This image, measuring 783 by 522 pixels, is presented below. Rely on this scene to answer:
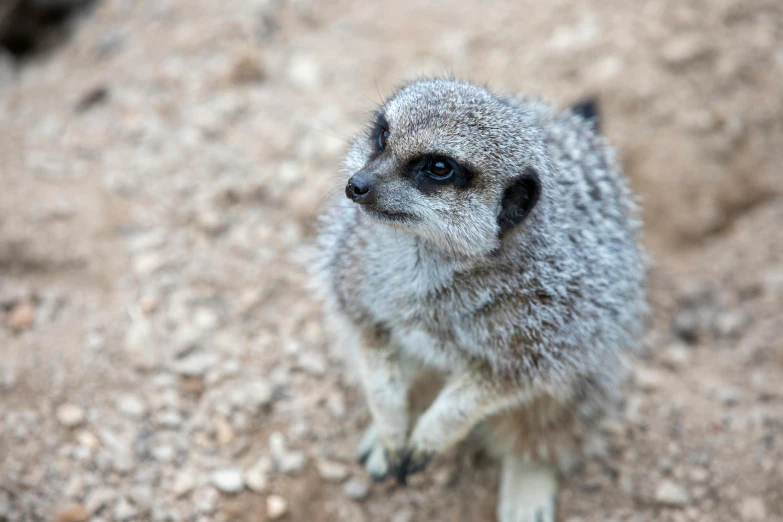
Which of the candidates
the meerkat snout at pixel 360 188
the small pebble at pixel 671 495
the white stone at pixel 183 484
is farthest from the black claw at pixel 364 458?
the meerkat snout at pixel 360 188

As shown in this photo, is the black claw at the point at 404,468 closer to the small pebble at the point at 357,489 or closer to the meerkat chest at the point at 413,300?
the small pebble at the point at 357,489

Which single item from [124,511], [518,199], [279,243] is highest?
[518,199]

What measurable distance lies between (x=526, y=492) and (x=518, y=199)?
1186 mm

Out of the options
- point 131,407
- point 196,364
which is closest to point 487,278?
point 196,364

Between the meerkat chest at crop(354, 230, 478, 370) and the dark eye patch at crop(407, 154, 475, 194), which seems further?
the meerkat chest at crop(354, 230, 478, 370)

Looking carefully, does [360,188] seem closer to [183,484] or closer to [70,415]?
[183,484]

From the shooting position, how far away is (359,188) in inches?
76.7

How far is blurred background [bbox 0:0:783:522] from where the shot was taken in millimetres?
2652

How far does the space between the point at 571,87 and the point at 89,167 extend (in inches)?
97.5

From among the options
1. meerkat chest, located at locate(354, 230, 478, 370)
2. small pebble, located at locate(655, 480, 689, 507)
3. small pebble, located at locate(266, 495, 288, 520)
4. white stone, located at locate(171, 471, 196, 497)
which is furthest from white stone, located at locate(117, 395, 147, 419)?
small pebble, located at locate(655, 480, 689, 507)

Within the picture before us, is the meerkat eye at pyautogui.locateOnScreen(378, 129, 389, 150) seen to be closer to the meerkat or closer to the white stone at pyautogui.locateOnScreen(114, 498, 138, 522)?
the meerkat

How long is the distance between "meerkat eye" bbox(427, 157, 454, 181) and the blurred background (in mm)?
656

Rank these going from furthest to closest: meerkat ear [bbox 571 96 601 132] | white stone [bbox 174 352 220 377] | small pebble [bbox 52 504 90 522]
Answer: meerkat ear [bbox 571 96 601 132], white stone [bbox 174 352 220 377], small pebble [bbox 52 504 90 522]

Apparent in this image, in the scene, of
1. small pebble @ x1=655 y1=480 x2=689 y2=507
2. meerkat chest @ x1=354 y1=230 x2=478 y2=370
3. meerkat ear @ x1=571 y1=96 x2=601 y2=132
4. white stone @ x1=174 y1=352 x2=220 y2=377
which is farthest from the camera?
meerkat ear @ x1=571 y1=96 x2=601 y2=132
